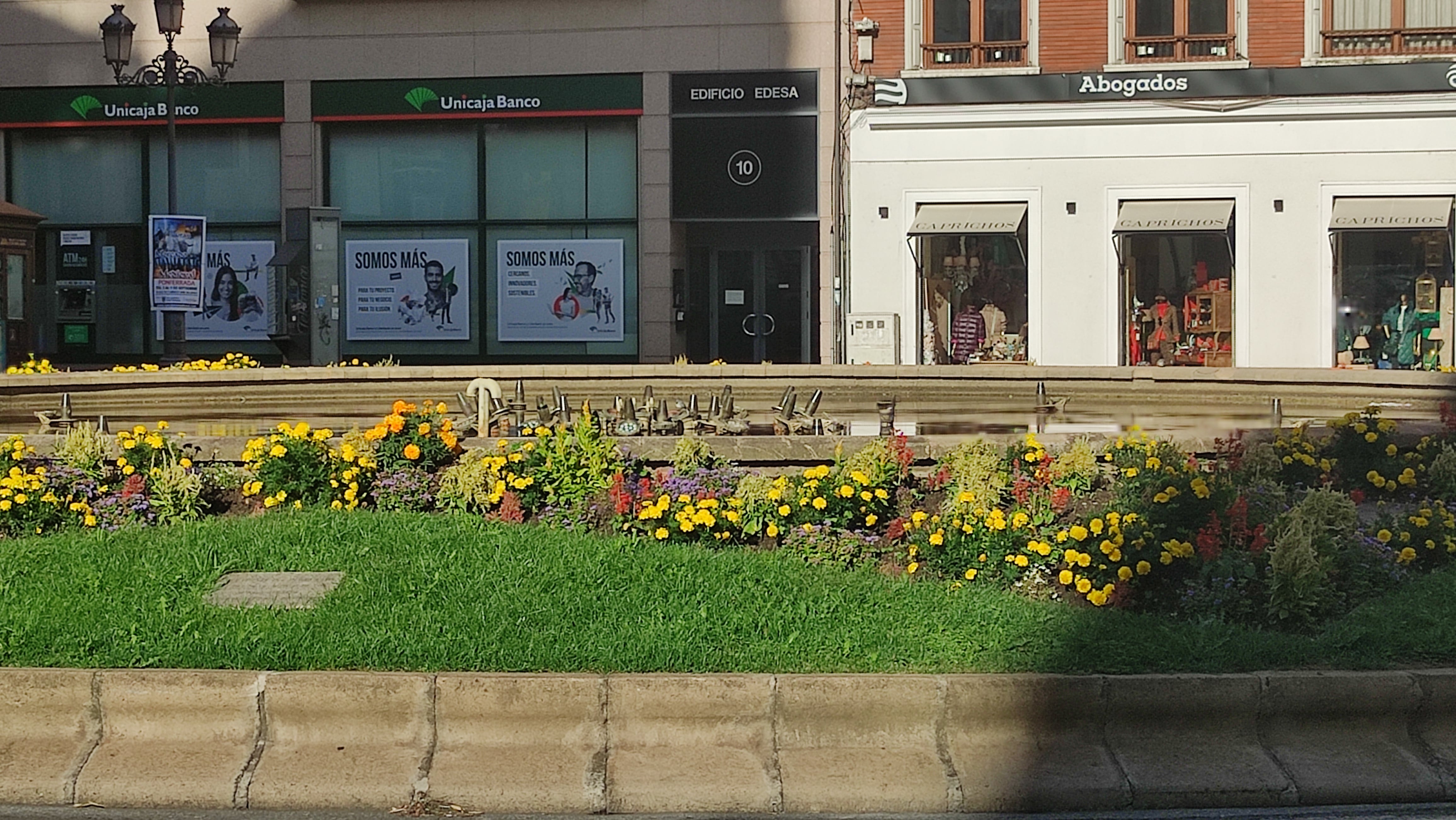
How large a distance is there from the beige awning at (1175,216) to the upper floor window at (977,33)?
300cm

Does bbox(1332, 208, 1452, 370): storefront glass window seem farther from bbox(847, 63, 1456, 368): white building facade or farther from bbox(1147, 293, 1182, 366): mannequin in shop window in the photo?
bbox(1147, 293, 1182, 366): mannequin in shop window

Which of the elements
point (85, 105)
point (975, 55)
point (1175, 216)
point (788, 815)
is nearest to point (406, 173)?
point (85, 105)

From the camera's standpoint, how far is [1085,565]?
8.19 meters

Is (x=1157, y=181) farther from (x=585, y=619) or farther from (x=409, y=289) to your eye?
(x=585, y=619)

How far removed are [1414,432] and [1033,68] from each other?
18.7 m

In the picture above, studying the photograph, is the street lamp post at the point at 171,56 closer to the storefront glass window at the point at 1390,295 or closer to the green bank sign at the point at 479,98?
the green bank sign at the point at 479,98

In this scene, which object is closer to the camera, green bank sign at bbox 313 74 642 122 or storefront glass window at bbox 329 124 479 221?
green bank sign at bbox 313 74 642 122

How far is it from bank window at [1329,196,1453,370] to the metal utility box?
273 inches

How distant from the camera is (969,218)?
2894 centimetres

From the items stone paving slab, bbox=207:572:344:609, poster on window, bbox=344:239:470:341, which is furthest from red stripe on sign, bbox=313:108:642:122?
stone paving slab, bbox=207:572:344:609

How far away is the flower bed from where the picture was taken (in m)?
8.21

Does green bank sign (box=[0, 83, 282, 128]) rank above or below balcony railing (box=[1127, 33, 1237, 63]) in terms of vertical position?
below

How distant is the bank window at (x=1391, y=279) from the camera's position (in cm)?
2770

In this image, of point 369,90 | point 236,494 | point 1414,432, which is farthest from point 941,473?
point 369,90
